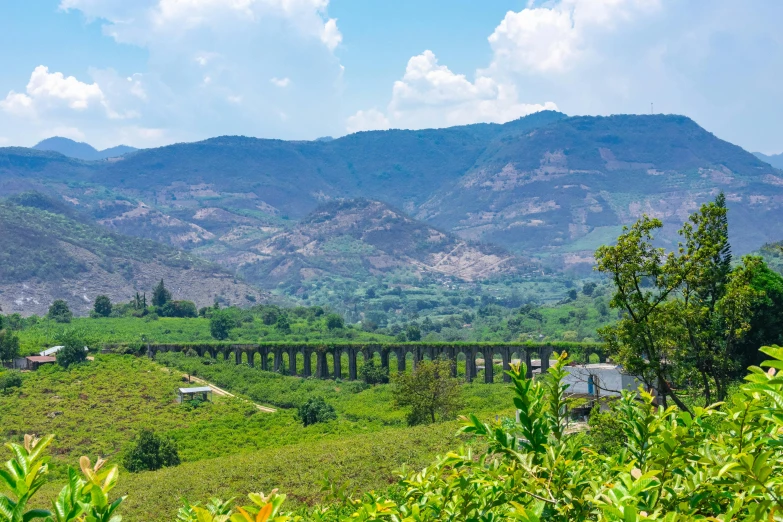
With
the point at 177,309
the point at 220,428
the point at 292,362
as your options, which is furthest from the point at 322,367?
the point at 220,428

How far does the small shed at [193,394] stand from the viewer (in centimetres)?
5150

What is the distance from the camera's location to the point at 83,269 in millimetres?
150875

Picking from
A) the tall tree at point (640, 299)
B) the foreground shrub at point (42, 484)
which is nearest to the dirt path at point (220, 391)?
the tall tree at point (640, 299)

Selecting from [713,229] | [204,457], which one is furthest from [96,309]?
[713,229]

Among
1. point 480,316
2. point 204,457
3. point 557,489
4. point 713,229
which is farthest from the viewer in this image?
point 480,316

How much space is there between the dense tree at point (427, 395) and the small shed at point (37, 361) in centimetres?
3282

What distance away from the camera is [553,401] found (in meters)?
4.07

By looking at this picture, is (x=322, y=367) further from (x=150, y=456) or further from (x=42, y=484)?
(x=42, y=484)

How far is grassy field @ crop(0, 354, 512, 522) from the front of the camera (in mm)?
24875

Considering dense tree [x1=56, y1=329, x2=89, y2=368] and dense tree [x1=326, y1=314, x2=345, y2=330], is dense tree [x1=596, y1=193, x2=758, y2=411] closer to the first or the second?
dense tree [x1=56, y1=329, x2=89, y2=368]

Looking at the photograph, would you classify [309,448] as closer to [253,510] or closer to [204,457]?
[204,457]

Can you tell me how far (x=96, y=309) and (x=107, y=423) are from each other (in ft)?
194

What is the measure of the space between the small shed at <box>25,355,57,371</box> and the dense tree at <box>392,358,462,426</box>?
3282 cm

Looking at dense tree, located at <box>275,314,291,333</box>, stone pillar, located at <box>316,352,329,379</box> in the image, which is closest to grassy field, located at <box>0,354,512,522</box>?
stone pillar, located at <box>316,352,329,379</box>
